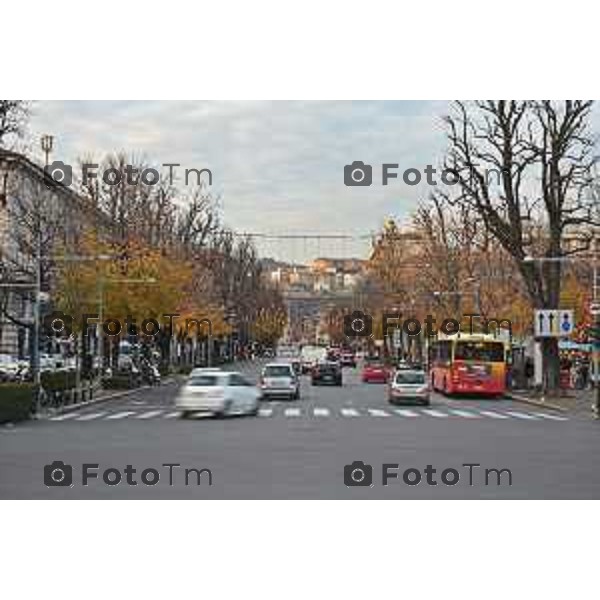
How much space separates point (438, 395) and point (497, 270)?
60.6 feet

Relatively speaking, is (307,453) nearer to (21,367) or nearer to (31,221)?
(21,367)

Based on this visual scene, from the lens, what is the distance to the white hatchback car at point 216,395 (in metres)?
35.9

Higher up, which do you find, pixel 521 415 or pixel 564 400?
pixel 564 400

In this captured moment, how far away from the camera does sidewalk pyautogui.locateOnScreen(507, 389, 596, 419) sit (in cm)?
4284

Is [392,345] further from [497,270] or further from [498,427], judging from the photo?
[498,427]

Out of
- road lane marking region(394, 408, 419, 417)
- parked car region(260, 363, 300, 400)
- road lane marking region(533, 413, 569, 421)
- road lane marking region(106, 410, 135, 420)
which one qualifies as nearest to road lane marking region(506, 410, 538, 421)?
road lane marking region(533, 413, 569, 421)

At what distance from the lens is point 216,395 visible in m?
35.8

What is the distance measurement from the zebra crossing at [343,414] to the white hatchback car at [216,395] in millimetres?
663

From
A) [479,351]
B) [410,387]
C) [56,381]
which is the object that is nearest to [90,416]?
[56,381]

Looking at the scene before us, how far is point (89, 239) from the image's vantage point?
191 ft

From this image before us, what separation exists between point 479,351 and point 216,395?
18.9 metres

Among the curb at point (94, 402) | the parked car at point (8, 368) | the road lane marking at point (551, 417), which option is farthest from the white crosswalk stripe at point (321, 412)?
the parked car at point (8, 368)

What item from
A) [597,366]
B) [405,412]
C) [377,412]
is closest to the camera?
[377,412]
